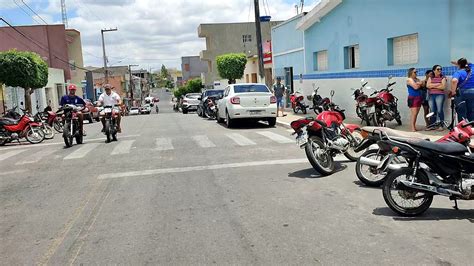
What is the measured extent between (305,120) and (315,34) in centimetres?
1426

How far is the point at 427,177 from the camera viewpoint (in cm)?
579

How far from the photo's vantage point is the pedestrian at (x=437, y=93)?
476 inches

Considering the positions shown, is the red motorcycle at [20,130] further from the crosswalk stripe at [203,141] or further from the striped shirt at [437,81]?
the striped shirt at [437,81]

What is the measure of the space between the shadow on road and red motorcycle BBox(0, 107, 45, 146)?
13.5m

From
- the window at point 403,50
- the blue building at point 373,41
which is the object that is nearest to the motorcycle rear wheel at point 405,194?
the blue building at point 373,41

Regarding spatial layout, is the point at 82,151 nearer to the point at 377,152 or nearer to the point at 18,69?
the point at 377,152

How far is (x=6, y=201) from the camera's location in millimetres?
7574

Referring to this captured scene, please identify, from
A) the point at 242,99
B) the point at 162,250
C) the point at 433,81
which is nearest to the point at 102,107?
the point at 242,99

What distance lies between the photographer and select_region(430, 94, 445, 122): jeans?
12305 mm

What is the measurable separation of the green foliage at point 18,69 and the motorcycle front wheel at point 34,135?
9.63m

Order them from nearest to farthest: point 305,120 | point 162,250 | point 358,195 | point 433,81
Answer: point 162,250
point 358,195
point 305,120
point 433,81

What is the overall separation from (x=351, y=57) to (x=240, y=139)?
775 cm

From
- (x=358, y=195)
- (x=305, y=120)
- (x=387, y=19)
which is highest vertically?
(x=387, y=19)

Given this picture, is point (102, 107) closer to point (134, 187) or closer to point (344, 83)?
point (134, 187)
